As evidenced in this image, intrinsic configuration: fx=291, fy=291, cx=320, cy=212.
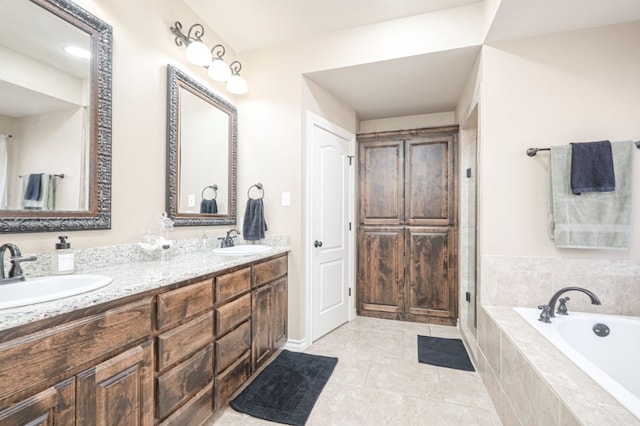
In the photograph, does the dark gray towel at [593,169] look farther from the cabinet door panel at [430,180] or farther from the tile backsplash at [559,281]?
the cabinet door panel at [430,180]

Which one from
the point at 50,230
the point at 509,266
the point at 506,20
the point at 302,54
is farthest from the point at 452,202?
the point at 50,230

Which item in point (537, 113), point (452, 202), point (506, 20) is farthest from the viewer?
point (452, 202)

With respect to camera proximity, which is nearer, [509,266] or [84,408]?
[84,408]

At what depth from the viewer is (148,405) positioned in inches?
46.6

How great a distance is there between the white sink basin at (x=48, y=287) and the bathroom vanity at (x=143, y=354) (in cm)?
7

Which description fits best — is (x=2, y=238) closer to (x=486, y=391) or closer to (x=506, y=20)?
(x=486, y=391)

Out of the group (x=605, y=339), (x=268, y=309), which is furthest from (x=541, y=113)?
(x=268, y=309)

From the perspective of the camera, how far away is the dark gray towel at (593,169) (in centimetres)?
175

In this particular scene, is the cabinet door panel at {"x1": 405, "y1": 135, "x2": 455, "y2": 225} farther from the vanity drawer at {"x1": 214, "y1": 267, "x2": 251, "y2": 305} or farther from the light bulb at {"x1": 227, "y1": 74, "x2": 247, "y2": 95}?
the vanity drawer at {"x1": 214, "y1": 267, "x2": 251, "y2": 305}

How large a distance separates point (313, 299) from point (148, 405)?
1546 millimetres

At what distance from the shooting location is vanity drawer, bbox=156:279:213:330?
1.25 m

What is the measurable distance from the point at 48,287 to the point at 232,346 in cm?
93

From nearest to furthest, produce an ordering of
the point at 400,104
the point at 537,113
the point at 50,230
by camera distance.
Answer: the point at 50,230, the point at 537,113, the point at 400,104

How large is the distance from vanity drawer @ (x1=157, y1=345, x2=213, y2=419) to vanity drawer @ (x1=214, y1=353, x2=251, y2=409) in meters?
0.10
